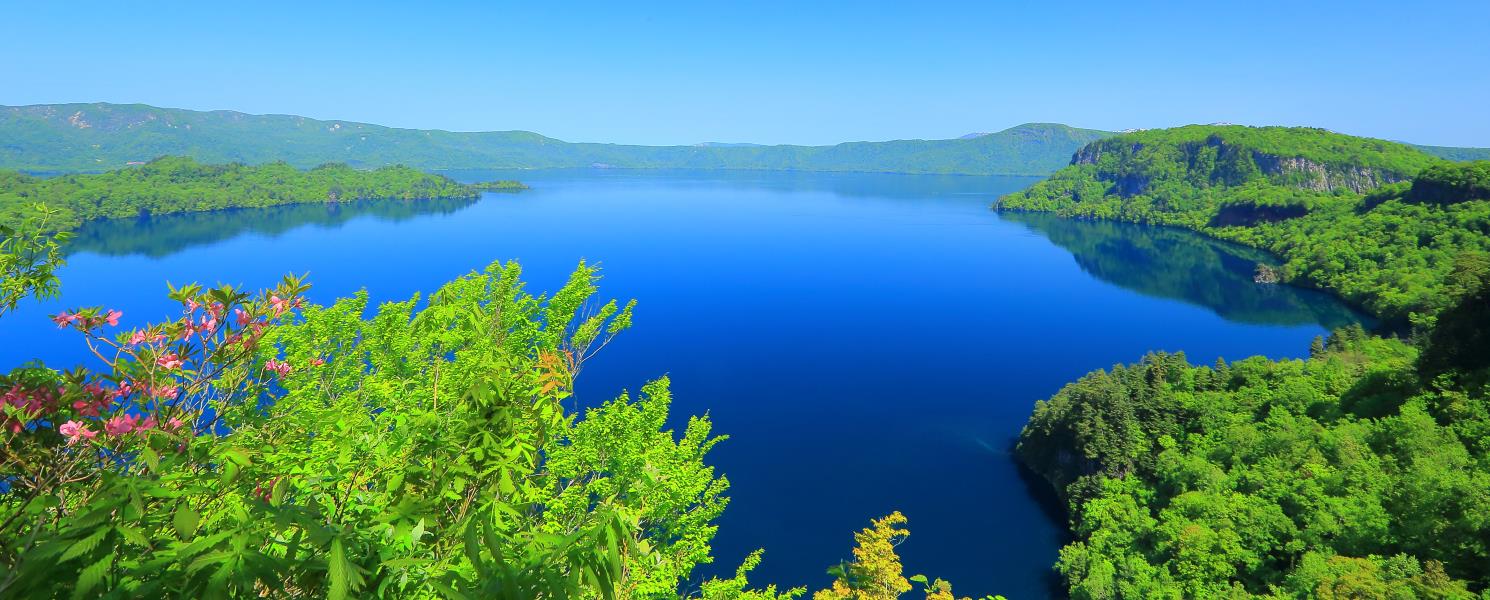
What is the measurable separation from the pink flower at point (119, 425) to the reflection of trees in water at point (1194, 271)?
107m

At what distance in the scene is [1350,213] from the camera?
4811 inches

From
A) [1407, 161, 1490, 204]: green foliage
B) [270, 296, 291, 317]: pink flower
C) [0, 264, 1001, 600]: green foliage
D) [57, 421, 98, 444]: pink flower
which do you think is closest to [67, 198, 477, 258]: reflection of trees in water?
[270, 296, 291, 317]: pink flower

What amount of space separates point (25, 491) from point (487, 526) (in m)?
3.38

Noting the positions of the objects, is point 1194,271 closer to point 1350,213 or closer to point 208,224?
point 1350,213

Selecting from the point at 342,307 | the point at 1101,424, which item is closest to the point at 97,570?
the point at 342,307

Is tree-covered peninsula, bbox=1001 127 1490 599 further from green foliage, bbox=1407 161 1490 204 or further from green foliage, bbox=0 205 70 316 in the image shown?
green foliage, bbox=1407 161 1490 204

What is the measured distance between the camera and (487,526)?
3148mm

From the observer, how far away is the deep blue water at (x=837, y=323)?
133 ft

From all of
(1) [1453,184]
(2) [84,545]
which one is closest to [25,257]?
(2) [84,545]

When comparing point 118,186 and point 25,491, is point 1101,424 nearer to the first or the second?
point 25,491

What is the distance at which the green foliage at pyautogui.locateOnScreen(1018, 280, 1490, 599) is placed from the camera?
2383cm

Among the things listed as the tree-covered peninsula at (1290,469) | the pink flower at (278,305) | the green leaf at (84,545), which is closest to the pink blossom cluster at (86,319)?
the pink flower at (278,305)

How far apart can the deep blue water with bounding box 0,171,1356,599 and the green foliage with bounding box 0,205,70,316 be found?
33.4m

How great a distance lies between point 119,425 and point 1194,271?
14337 centimetres
